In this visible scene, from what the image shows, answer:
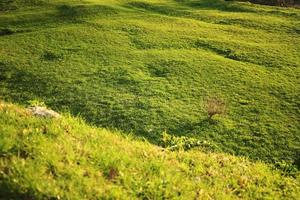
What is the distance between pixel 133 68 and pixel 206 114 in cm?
425

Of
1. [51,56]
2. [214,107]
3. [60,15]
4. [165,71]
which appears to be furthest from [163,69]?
[60,15]

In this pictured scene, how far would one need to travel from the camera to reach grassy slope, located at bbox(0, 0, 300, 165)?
11.0 m

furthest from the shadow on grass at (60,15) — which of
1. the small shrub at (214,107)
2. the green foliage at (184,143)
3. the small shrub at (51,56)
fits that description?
A: the green foliage at (184,143)

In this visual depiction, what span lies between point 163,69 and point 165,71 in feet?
0.66

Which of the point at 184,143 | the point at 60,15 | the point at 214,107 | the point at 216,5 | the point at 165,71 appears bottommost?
the point at 184,143

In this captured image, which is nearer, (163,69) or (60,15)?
(163,69)

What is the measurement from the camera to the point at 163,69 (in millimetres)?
14648

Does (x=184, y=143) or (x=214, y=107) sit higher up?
(x=214, y=107)

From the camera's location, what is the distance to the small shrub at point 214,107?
11.3 meters

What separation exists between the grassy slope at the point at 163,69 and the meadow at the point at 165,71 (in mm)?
39

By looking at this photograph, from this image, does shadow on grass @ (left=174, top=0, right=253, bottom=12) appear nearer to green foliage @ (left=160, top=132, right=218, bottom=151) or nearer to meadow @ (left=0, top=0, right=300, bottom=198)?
meadow @ (left=0, top=0, right=300, bottom=198)

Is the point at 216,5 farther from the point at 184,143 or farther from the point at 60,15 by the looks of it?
the point at 184,143

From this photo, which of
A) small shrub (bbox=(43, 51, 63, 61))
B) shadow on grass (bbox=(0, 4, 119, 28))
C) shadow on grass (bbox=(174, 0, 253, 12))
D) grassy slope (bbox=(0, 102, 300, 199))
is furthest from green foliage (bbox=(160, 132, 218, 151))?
shadow on grass (bbox=(174, 0, 253, 12))

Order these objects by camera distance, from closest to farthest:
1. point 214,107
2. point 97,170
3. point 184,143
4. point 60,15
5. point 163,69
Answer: point 97,170 < point 184,143 < point 214,107 < point 163,69 < point 60,15
